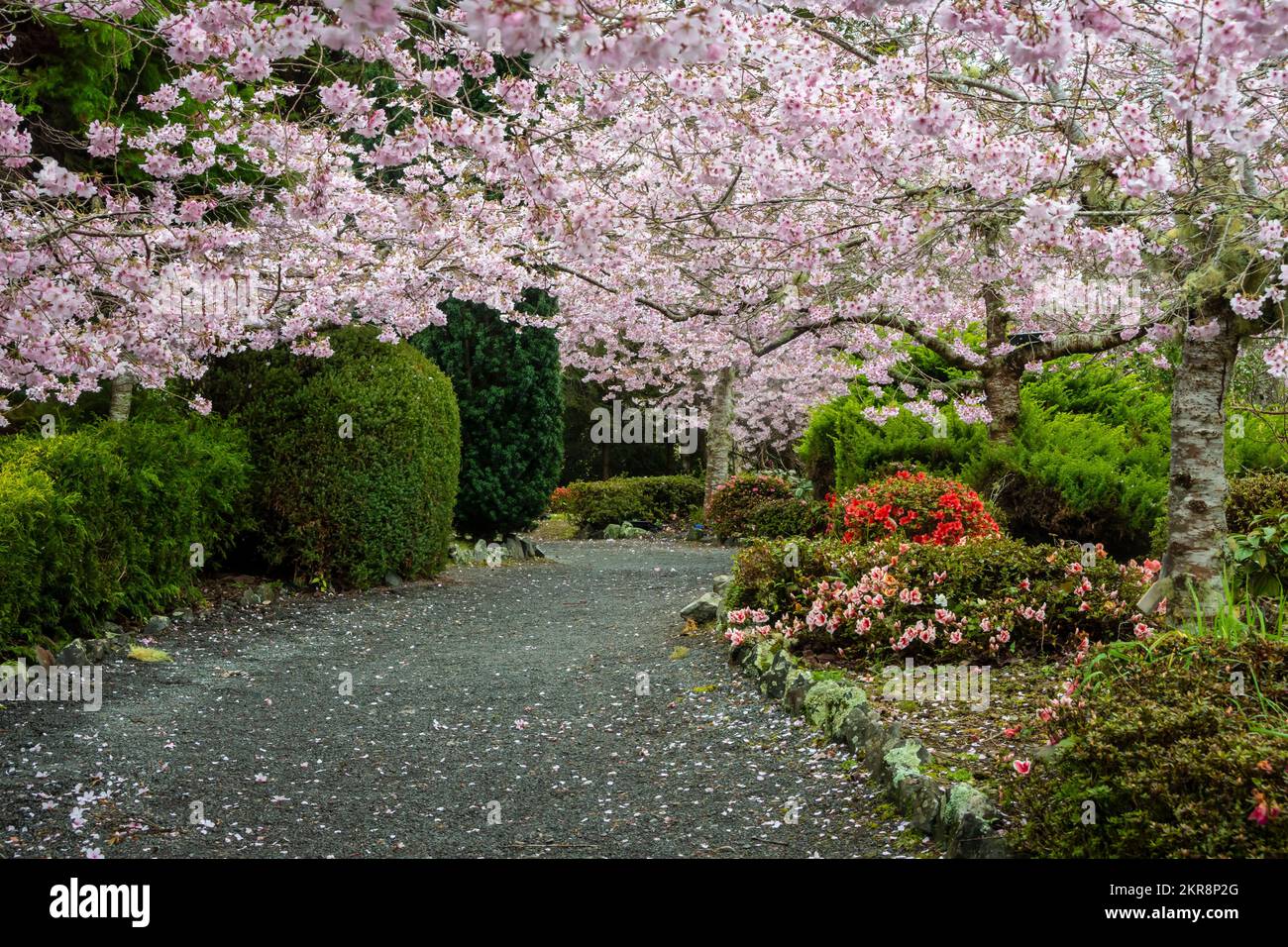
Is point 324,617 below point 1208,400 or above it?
below

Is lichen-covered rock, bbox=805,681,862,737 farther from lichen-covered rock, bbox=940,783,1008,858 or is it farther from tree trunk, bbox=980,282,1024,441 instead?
tree trunk, bbox=980,282,1024,441

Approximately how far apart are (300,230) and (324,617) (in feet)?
9.47

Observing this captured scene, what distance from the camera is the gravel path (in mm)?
3779

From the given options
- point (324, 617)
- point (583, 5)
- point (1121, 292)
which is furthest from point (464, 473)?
point (583, 5)

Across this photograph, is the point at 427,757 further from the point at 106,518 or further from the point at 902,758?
the point at 106,518

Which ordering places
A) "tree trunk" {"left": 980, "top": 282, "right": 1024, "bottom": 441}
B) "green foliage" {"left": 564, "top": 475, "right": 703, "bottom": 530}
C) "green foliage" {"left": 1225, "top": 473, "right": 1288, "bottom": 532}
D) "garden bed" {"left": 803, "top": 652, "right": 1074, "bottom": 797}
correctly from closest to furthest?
1. "garden bed" {"left": 803, "top": 652, "right": 1074, "bottom": 797}
2. "green foliage" {"left": 1225, "top": 473, "right": 1288, "bottom": 532}
3. "tree trunk" {"left": 980, "top": 282, "right": 1024, "bottom": 441}
4. "green foliage" {"left": 564, "top": 475, "right": 703, "bottom": 530}

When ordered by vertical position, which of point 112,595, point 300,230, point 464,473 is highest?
point 300,230

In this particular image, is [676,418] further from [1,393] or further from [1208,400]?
[1208,400]

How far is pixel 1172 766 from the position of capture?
9.32 ft

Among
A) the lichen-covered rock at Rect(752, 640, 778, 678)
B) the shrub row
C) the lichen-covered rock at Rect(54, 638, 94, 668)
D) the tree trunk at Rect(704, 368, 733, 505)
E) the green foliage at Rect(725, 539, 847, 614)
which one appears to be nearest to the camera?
the lichen-covered rock at Rect(752, 640, 778, 678)

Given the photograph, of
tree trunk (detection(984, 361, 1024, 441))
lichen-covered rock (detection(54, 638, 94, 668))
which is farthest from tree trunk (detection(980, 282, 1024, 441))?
lichen-covered rock (detection(54, 638, 94, 668))

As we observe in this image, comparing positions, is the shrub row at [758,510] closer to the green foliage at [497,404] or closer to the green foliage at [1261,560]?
the green foliage at [497,404]

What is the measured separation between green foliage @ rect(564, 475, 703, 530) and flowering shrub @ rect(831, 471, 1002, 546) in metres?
10.2

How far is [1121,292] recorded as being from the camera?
25.3 ft
